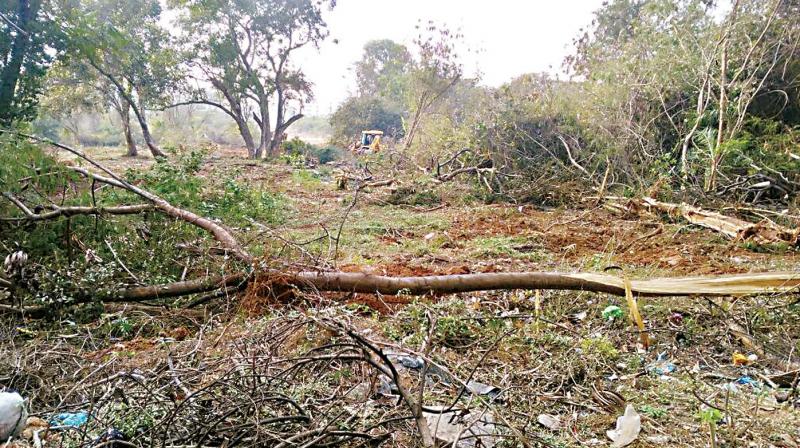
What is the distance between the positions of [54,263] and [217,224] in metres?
1.10

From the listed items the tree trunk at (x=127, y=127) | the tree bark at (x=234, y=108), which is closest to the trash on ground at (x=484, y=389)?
the tree bark at (x=234, y=108)

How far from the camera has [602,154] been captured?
8.29m

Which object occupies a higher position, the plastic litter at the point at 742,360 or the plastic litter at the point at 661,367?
the plastic litter at the point at 742,360

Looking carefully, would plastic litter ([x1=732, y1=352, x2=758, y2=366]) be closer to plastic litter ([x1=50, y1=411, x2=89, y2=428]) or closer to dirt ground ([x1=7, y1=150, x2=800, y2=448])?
dirt ground ([x1=7, y1=150, x2=800, y2=448])

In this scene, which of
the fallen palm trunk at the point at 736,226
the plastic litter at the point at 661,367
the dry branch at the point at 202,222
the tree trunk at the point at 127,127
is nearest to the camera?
the plastic litter at the point at 661,367

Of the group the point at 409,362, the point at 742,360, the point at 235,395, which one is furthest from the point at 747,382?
the point at 235,395

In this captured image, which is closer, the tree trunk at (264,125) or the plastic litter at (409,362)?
the plastic litter at (409,362)

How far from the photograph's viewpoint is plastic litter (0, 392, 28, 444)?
1539mm

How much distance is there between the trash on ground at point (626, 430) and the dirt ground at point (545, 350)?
0.04 meters

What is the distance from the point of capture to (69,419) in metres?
1.72

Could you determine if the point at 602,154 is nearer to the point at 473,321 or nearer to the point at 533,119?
the point at 533,119

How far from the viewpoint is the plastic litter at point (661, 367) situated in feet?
7.13

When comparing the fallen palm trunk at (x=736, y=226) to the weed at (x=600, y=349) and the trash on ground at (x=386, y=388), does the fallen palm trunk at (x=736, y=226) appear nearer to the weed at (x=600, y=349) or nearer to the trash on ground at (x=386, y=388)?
the weed at (x=600, y=349)

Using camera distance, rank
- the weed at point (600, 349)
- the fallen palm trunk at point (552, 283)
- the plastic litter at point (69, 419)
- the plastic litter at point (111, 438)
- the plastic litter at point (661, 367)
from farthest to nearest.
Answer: the fallen palm trunk at point (552, 283)
the weed at point (600, 349)
the plastic litter at point (661, 367)
the plastic litter at point (69, 419)
the plastic litter at point (111, 438)
